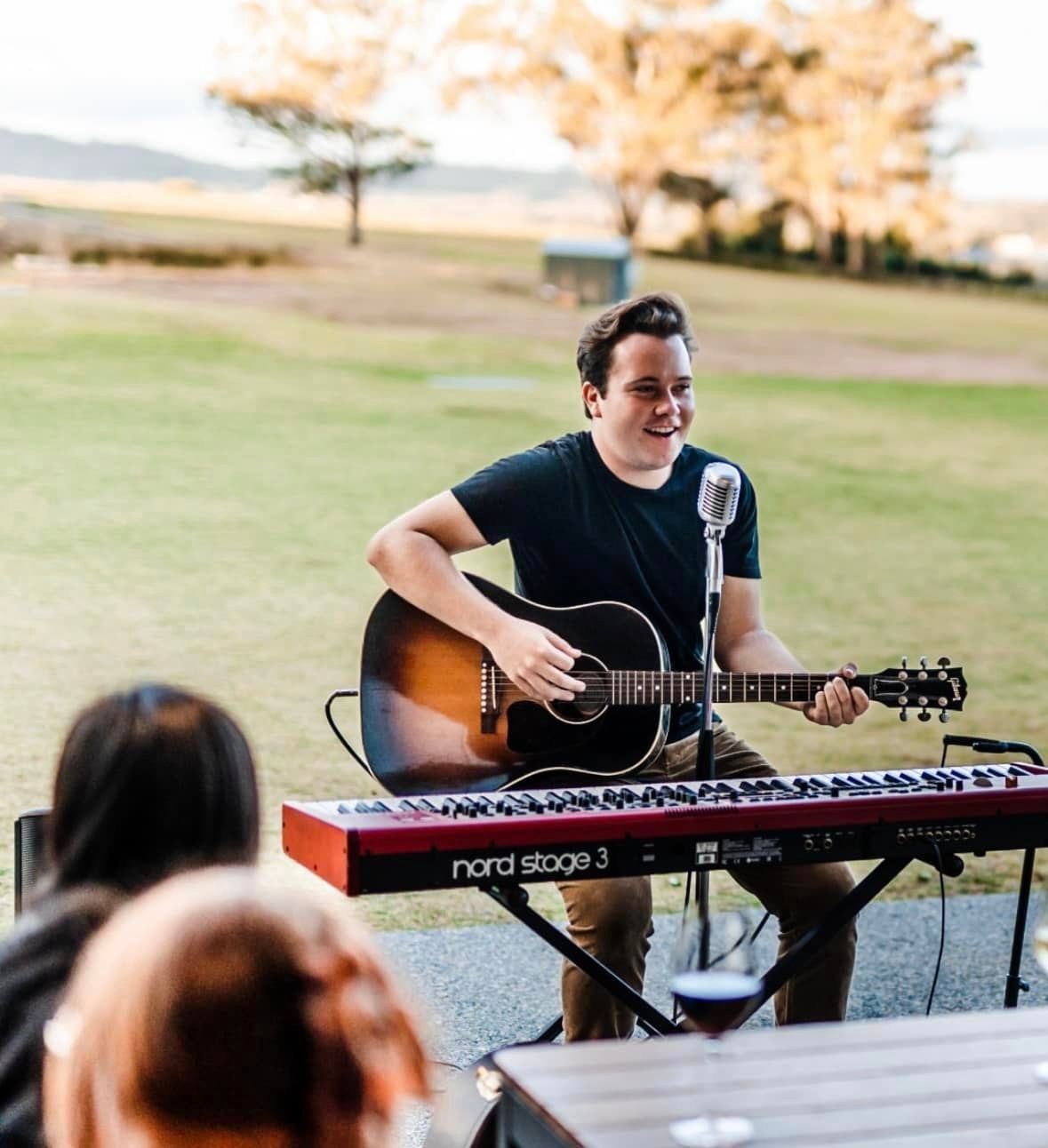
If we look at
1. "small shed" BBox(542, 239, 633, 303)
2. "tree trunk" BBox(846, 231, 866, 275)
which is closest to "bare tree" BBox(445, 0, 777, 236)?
"small shed" BBox(542, 239, 633, 303)

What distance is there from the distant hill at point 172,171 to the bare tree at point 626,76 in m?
0.25

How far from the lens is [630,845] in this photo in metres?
2.87

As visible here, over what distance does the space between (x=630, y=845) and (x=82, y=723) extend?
113cm

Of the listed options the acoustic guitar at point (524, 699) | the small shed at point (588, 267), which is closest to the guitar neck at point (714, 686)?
the acoustic guitar at point (524, 699)

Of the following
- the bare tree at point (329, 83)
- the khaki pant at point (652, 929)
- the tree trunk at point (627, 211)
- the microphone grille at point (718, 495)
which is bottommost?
the khaki pant at point (652, 929)

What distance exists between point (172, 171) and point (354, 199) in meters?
0.77

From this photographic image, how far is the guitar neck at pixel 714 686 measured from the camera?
134 inches

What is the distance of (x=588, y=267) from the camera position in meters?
8.51

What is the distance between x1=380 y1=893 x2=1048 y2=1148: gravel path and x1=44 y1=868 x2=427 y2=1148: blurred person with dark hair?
2.44m

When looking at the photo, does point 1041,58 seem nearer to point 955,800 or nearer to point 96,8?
point 96,8

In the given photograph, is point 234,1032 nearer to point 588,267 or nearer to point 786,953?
point 786,953

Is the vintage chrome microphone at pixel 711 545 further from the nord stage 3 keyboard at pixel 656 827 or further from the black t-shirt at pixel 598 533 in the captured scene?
the black t-shirt at pixel 598 533

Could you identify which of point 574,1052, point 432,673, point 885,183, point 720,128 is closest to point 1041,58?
point 885,183

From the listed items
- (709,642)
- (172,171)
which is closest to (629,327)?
(709,642)
